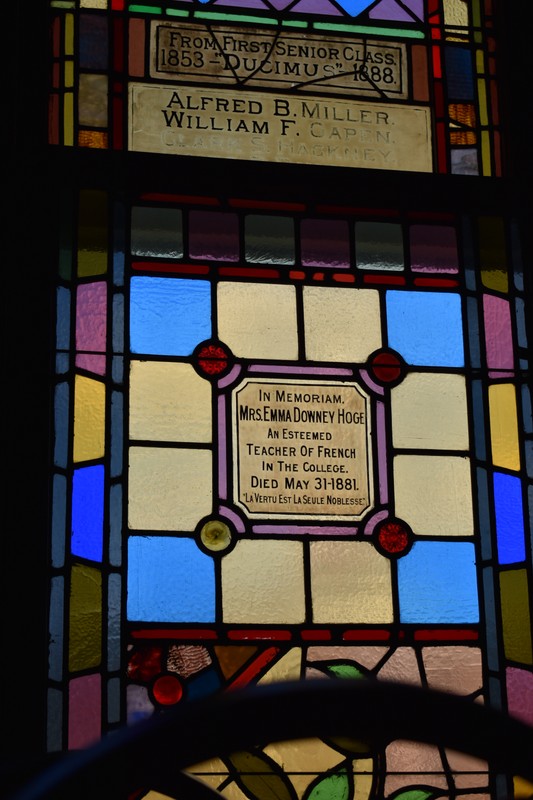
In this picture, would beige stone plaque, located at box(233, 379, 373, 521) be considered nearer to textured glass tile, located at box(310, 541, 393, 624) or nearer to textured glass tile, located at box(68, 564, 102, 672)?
textured glass tile, located at box(310, 541, 393, 624)

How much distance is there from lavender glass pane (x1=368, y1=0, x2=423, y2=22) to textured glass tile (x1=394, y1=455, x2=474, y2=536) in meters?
1.40

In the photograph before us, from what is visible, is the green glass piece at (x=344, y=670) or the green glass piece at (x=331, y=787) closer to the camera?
the green glass piece at (x=331, y=787)

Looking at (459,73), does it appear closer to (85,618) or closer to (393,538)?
(393,538)

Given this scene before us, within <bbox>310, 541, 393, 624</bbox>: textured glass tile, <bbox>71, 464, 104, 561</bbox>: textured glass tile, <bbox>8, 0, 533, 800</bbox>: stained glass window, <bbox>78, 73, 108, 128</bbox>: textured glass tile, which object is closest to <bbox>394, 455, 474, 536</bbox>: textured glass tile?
<bbox>8, 0, 533, 800</bbox>: stained glass window

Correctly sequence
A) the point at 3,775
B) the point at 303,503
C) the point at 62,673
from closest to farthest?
the point at 3,775
the point at 62,673
the point at 303,503

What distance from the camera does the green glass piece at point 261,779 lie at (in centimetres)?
373

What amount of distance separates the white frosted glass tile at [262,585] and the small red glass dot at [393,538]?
0.22m

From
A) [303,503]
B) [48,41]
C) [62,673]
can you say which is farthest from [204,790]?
[48,41]

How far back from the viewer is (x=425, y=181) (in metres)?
4.50

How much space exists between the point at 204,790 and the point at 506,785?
216 cm

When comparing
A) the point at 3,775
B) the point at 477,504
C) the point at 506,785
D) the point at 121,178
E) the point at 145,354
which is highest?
the point at 121,178

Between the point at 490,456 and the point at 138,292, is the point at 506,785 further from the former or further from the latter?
the point at 138,292

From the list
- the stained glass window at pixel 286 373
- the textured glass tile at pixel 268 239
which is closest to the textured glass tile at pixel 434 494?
the stained glass window at pixel 286 373

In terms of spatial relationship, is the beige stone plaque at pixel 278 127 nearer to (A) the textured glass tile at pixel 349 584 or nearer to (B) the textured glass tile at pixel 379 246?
(B) the textured glass tile at pixel 379 246
